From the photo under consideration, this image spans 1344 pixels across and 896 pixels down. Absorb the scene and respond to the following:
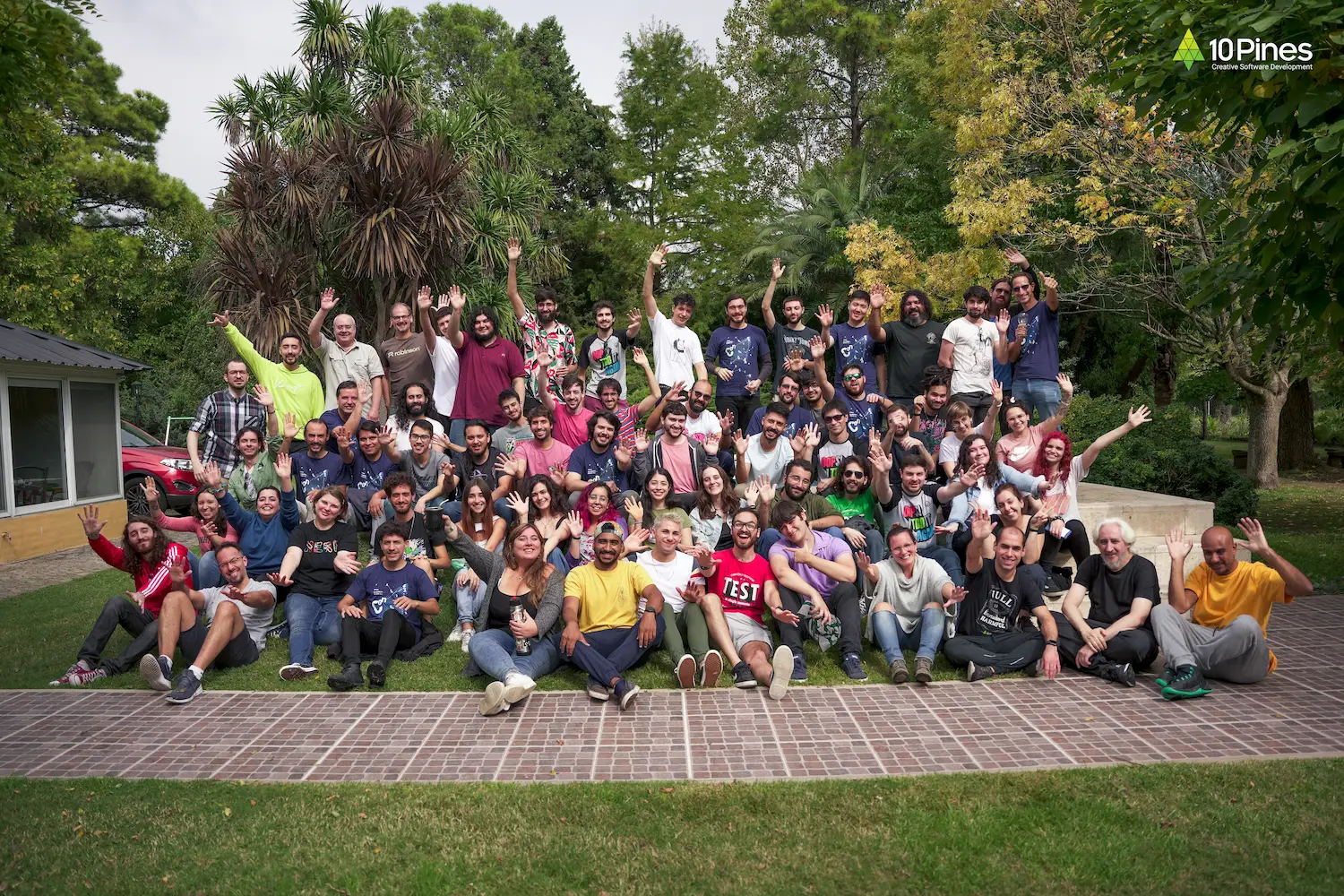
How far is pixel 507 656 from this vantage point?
22.8ft

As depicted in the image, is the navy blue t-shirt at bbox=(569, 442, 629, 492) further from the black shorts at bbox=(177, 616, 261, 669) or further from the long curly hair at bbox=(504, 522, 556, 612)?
the black shorts at bbox=(177, 616, 261, 669)

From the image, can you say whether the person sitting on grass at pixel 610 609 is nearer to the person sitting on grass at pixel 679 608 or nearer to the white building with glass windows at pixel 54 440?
the person sitting on grass at pixel 679 608

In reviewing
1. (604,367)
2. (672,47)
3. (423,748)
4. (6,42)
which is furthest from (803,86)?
(423,748)

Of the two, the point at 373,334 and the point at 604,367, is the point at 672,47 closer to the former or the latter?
the point at 373,334

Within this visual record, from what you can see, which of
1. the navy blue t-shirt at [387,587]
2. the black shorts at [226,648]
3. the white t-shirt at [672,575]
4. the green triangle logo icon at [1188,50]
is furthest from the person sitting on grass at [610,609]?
the green triangle logo icon at [1188,50]

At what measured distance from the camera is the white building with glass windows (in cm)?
1378

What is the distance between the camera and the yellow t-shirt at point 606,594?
7.07 metres

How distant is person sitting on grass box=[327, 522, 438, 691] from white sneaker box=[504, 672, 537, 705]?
1186 millimetres

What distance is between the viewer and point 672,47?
27391 millimetres

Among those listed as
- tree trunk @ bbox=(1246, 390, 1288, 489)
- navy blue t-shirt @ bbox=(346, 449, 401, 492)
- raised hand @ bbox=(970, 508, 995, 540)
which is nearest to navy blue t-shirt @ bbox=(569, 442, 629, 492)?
Answer: navy blue t-shirt @ bbox=(346, 449, 401, 492)

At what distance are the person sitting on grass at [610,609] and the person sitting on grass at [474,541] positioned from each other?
114 centimetres

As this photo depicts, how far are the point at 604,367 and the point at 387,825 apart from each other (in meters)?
6.11

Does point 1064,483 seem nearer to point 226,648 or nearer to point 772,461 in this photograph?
point 772,461

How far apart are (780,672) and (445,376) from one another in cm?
531
